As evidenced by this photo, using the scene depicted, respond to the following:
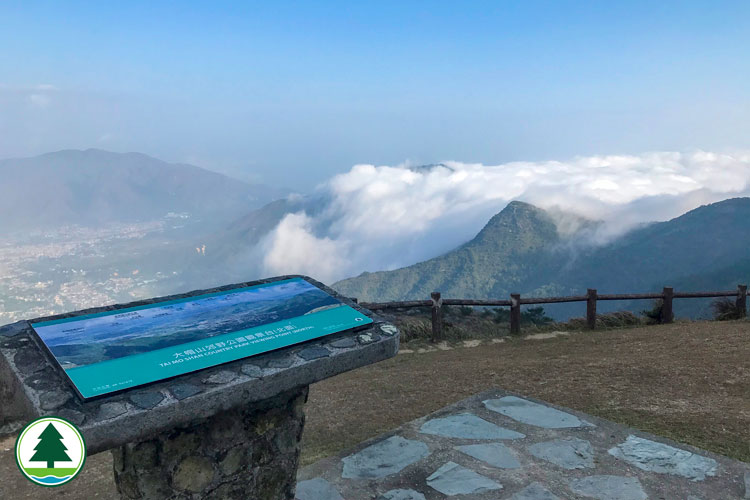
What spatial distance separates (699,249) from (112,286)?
6037 inches

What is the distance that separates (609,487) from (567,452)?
530 millimetres

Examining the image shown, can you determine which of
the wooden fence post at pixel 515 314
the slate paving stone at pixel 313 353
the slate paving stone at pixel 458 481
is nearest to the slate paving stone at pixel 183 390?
the slate paving stone at pixel 313 353

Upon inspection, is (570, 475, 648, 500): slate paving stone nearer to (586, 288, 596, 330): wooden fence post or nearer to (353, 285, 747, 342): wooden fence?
(353, 285, 747, 342): wooden fence

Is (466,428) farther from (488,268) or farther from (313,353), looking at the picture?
(488,268)

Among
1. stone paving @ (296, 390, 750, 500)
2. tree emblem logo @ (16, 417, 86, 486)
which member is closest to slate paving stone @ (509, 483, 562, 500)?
stone paving @ (296, 390, 750, 500)

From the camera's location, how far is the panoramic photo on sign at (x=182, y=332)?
254cm

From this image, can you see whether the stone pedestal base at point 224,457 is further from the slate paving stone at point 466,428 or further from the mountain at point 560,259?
the mountain at point 560,259

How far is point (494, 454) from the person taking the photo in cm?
432

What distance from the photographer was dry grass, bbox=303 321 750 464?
5094mm

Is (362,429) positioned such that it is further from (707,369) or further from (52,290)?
(52,290)

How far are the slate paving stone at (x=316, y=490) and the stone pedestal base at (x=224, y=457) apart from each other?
0.33 m

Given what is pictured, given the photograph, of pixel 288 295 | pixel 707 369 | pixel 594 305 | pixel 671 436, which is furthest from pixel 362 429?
pixel 594 305

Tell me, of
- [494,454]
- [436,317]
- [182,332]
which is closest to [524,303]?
[436,317]

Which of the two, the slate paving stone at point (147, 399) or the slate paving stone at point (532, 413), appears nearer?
the slate paving stone at point (147, 399)
